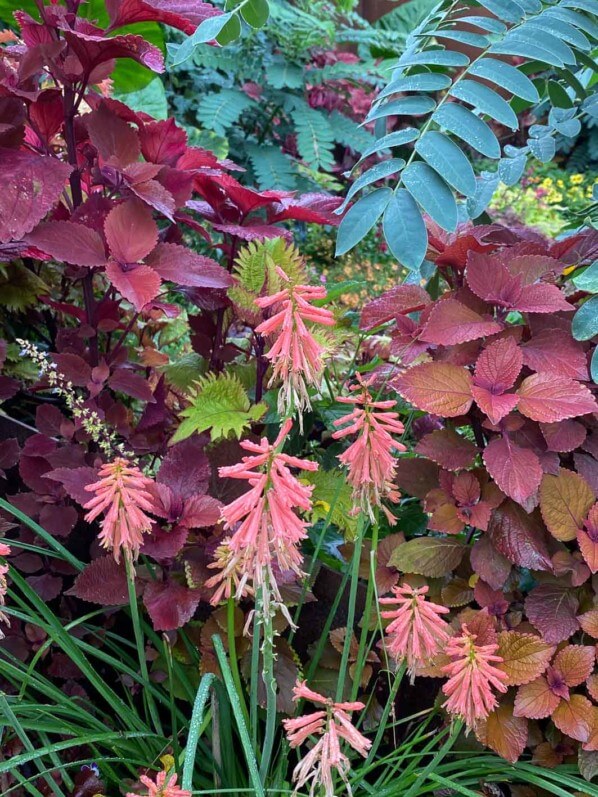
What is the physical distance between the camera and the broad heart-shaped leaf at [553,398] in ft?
2.87

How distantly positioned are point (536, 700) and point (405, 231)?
57 cm

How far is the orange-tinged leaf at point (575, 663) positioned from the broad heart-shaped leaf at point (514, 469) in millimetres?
188

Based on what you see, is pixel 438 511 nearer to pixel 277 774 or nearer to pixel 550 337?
pixel 550 337

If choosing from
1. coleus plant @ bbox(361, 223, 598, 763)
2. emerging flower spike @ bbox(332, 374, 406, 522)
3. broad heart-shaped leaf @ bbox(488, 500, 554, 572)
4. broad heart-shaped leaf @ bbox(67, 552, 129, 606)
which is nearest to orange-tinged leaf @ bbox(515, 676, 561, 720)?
coleus plant @ bbox(361, 223, 598, 763)

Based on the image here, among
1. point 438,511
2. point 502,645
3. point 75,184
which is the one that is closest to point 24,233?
point 75,184

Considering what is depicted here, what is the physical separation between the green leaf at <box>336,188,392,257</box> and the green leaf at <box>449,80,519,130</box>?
0.57 feet

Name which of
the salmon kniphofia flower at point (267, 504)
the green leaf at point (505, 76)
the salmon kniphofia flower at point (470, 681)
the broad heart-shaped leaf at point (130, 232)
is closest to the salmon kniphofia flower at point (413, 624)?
the salmon kniphofia flower at point (470, 681)

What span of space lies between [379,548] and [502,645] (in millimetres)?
216

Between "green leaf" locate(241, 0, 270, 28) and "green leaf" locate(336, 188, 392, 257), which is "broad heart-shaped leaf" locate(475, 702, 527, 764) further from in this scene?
"green leaf" locate(241, 0, 270, 28)

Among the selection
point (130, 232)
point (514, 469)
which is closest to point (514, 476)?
point (514, 469)

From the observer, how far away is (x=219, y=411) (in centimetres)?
100

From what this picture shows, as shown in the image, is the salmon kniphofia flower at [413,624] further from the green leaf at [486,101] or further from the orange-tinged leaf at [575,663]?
the green leaf at [486,101]

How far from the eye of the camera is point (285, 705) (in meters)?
0.96

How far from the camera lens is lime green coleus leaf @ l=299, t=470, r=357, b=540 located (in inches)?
Result: 41.0
